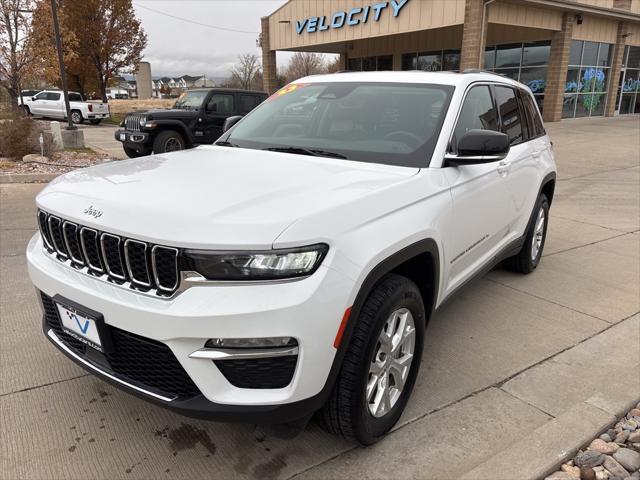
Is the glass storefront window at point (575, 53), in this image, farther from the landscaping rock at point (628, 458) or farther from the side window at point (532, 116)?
the landscaping rock at point (628, 458)

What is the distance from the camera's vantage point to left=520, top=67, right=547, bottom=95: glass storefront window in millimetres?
22747

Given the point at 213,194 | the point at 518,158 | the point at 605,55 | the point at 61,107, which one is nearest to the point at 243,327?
the point at 213,194

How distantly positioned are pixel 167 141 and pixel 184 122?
0.75 meters

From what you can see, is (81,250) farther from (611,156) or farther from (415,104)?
(611,156)

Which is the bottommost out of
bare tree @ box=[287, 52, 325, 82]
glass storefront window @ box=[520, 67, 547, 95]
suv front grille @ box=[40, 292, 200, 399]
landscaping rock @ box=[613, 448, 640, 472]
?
landscaping rock @ box=[613, 448, 640, 472]

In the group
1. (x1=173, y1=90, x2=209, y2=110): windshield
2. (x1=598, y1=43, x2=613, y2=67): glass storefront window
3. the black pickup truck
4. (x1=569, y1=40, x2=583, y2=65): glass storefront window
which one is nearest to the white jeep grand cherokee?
the black pickup truck

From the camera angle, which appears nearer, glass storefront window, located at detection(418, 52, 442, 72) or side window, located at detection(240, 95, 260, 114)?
side window, located at detection(240, 95, 260, 114)

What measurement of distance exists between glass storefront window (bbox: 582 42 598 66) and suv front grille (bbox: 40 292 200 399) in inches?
1027

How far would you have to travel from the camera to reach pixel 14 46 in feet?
45.5

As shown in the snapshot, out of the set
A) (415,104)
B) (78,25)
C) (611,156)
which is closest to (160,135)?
(415,104)

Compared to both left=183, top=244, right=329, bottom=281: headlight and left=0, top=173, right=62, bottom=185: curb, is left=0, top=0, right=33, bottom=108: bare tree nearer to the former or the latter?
left=0, top=173, right=62, bottom=185: curb

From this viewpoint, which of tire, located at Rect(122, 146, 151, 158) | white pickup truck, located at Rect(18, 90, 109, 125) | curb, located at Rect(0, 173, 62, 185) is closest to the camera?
curb, located at Rect(0, 173, 62, 185)

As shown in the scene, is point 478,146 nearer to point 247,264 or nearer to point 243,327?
point 247,264

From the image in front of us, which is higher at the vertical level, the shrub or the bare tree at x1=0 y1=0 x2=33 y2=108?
the bare tree at x1=0 y1=0 x2=33 y2=108
